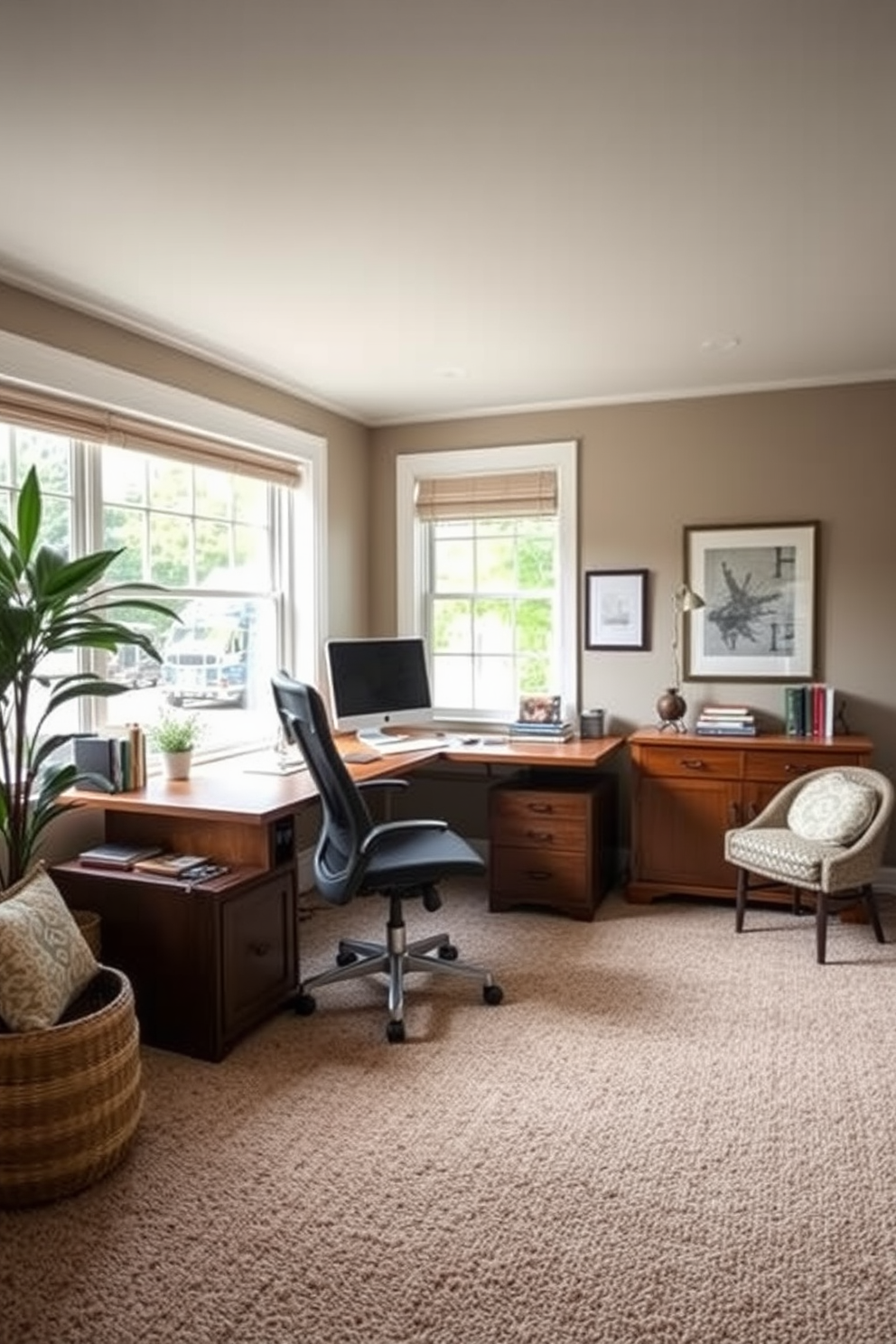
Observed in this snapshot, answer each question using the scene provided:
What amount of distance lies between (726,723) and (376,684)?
162 centimetres

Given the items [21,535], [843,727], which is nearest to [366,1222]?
[21,535]

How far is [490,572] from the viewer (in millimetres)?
4898

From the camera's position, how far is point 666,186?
2.33 m

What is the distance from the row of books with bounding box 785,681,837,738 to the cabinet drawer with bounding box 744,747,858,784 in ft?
0.74

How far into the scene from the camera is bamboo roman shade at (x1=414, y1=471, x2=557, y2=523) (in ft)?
15.4

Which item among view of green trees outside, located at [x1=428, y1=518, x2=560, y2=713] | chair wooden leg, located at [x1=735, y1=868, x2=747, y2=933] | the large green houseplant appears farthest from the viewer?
view of green trees outside, located at [x1=428, y1=518, x2=560, y2=713]

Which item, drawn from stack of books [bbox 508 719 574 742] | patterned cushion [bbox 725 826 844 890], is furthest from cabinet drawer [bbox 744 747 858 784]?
stack of books [bbox 508 719 574 742]

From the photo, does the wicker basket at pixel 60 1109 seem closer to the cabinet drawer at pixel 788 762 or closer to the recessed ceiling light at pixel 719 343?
the cabinet drawer at pixel 788 762

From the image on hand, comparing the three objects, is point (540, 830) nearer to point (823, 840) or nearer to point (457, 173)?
point (823, 840)

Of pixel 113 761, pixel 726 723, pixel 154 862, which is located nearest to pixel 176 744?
pixel 113 761

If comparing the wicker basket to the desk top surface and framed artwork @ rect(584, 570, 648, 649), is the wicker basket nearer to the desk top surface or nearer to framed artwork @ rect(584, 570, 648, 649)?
the desk top surface

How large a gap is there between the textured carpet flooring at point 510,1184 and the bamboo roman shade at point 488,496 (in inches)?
97.3

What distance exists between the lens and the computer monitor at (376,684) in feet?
13.2

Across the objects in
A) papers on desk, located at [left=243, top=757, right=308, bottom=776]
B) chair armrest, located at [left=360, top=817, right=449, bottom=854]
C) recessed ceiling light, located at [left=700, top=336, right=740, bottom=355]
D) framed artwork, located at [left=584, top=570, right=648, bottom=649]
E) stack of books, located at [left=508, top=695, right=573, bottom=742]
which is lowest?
chair armrest, located at [left=360, top=817, right=449, bottom=854]
